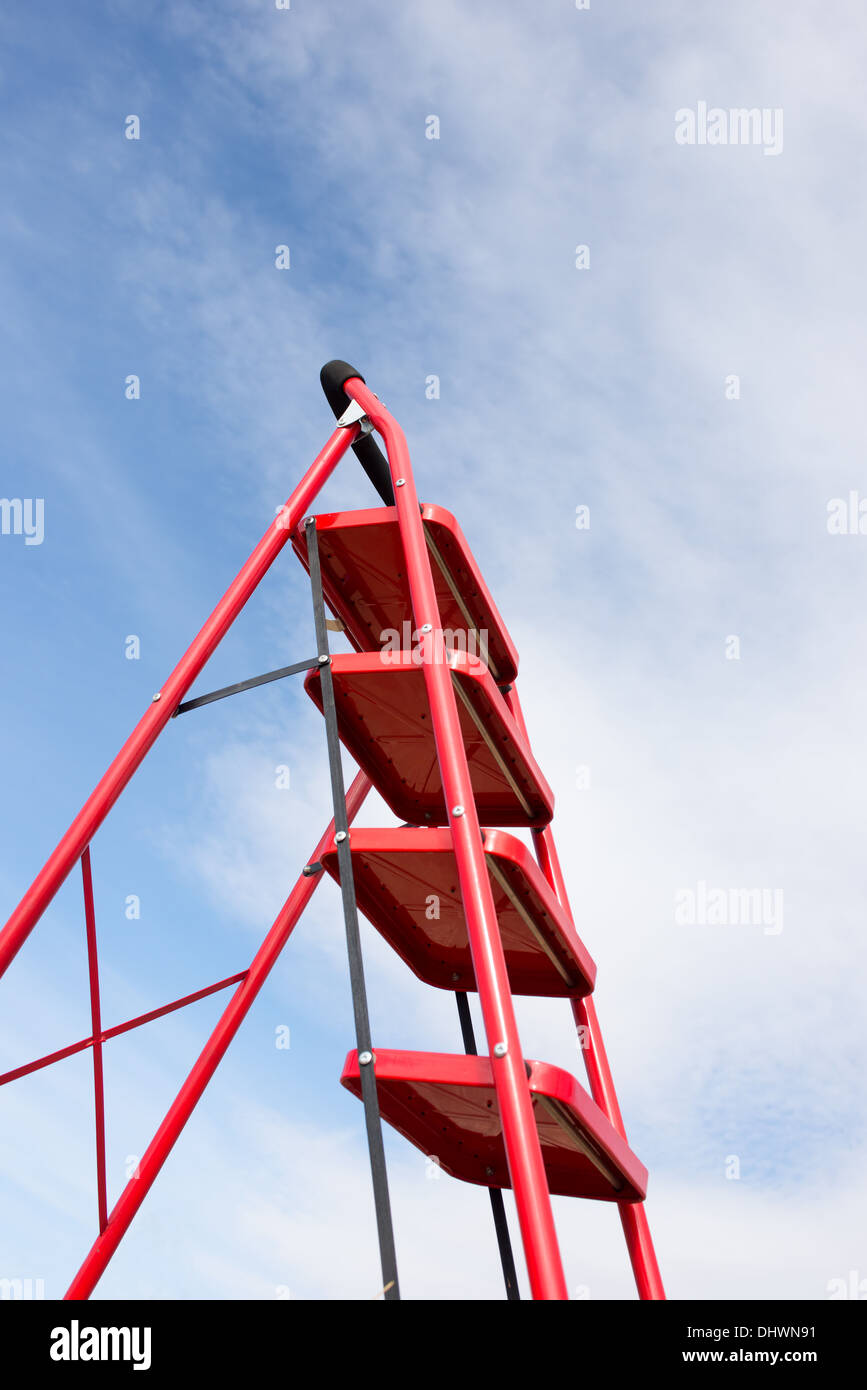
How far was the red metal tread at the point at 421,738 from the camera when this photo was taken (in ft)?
23.8

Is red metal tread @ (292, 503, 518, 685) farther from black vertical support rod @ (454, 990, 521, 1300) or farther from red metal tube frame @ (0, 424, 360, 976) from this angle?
black vertical support rod @ (454, 990, 521, 1300)

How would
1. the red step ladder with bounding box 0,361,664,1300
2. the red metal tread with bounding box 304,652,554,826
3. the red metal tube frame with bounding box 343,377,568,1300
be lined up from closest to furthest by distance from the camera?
the red metal tube frame with bounding box 343,377,568,1300 → the red step ladder with bounding box 0,361,664,1300 → the red metal tread with bounding box 304,652,554,826

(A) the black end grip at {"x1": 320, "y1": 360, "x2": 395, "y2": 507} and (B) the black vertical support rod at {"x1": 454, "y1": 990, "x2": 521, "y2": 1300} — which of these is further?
(A) the black end grip at {"x1": 320, "y1": 360, "x2": 395, "y2": 507}

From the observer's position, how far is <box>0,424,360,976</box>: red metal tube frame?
648 centimetres

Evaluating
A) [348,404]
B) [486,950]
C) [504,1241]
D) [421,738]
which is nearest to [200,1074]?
[504,1241]

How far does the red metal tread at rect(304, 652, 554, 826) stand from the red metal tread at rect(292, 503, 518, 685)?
3.65ft

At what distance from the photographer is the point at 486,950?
223 inches

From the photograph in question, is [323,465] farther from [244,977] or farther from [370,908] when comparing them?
[244,977]

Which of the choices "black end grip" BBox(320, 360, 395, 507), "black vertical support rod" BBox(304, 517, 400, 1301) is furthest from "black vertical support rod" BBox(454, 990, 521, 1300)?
"black end grip" BBox(320, 360, 395, 507)

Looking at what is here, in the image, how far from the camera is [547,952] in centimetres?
778

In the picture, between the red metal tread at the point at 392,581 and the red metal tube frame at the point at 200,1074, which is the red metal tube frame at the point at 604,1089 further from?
the red metal tube frame at the point at 200,1074

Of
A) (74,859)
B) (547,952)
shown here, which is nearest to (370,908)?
(547,952)

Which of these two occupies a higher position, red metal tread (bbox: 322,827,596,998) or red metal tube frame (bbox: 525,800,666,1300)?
red metal tread (bbox: 322,827,596,998)
